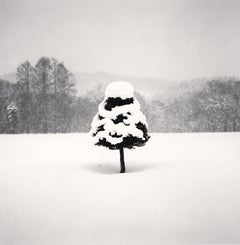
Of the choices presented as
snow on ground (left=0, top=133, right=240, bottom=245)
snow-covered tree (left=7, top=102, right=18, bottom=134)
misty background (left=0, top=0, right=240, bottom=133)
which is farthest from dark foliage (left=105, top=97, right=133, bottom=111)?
snow-covered tree (left=7, top=102, right=18, bottom=134)

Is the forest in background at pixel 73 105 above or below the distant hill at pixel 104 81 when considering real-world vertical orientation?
below

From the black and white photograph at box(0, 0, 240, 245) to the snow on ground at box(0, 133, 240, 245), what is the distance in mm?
65

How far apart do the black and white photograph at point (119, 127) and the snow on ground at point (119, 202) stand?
65 millimetres

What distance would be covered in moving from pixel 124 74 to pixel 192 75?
1285 centimetres

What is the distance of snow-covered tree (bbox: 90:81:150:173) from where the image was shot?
71.4 ft

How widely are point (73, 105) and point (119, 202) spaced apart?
46.7 m

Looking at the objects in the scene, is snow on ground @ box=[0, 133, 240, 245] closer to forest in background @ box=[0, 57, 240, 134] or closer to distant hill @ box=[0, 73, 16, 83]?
forest in background @ box=[0, 57, 240, 134]

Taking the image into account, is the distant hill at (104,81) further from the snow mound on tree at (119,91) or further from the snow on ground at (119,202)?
the snow mound on tree at (119,91)

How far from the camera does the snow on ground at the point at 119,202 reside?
1405 centimetres

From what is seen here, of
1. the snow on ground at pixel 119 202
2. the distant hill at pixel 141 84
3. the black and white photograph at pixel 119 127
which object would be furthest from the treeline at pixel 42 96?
the snow on ground at pixel 119 202

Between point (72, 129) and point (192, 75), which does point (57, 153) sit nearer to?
point (72, 129)

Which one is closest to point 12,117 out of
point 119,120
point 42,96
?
point 42,96
